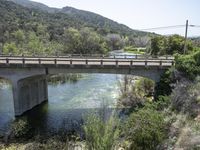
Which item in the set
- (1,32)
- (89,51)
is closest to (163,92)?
(89,51)

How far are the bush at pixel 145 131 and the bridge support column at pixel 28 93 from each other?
2065 centimetres

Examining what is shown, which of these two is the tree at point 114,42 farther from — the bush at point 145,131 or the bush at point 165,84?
the bush at point 145,131

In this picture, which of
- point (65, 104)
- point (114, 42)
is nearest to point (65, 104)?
point (65, 104)

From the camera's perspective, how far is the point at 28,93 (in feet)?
140

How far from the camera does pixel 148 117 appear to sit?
2356 cm

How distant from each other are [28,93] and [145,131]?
81.1 ft

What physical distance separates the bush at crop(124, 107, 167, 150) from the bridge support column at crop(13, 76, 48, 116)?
2065cm

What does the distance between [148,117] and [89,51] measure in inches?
3128

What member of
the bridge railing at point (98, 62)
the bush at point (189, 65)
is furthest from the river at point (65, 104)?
the bush at point (189, 65)

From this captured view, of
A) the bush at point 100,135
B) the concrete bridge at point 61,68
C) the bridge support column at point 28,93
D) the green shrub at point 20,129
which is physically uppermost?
A: the concrete bridge at point 61,68

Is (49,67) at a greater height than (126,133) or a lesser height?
greater

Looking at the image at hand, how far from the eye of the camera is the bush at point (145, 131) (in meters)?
22.5

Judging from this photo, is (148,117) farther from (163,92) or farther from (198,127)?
(163,92)

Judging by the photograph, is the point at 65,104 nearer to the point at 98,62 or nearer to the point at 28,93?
the point at 28,93
